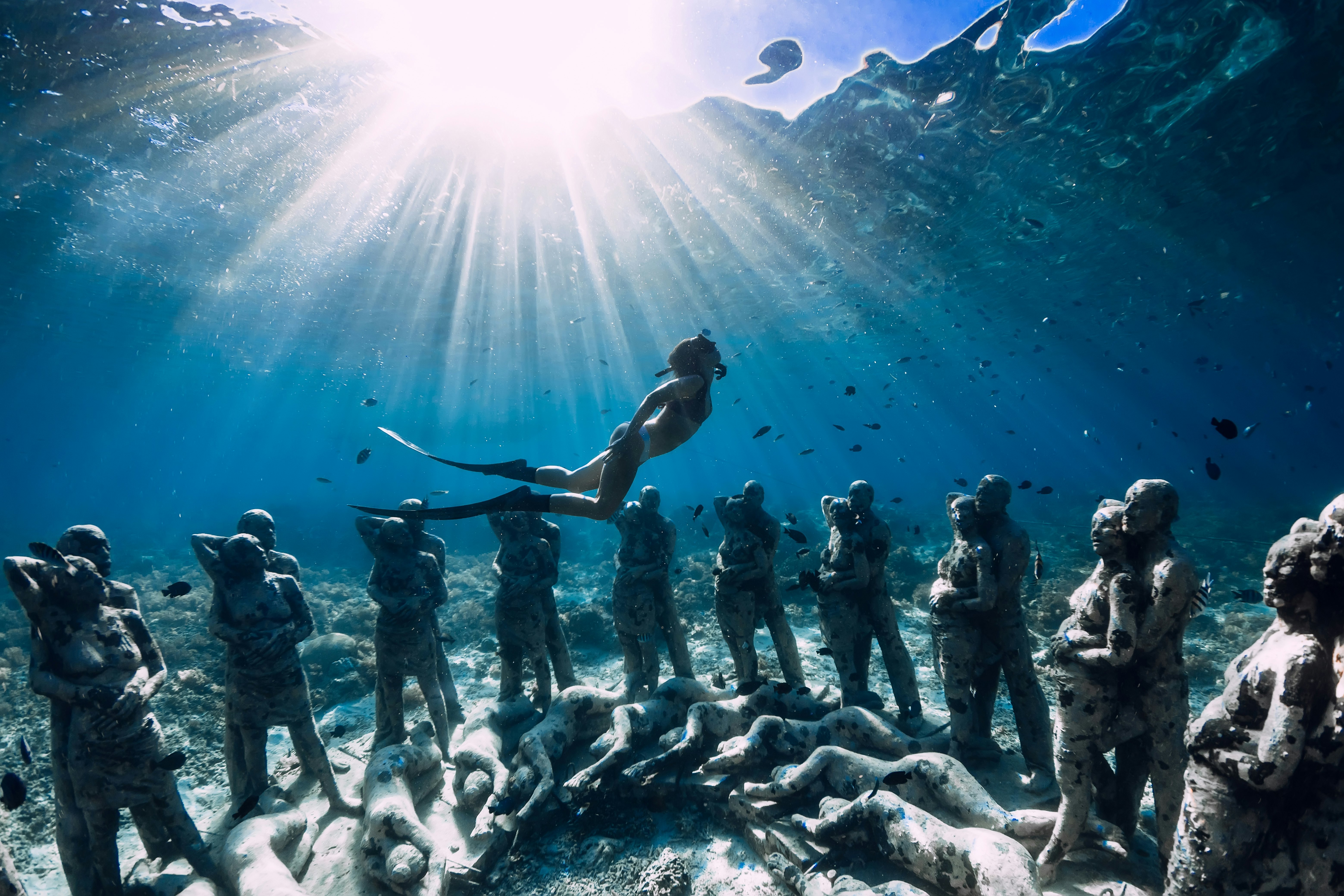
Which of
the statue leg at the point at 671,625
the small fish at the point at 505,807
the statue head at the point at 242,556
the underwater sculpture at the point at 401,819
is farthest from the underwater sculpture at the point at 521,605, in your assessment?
the statue head at the point at 242,556

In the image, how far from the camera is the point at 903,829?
3623 mm

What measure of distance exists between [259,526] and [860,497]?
7417 millimetres

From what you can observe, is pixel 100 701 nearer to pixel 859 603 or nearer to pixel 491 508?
pixel 491 508

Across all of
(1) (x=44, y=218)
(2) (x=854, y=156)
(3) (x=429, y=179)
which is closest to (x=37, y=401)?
(1) (x=44, y=218)

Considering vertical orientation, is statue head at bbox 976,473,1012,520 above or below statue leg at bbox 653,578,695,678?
above

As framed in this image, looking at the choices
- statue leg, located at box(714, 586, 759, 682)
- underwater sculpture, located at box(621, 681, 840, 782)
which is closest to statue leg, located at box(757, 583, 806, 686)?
statue leg, located at box(714, 586, 759, 682)

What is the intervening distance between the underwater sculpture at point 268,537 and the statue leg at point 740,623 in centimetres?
537

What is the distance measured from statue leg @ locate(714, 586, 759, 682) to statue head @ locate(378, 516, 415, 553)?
14.0ft

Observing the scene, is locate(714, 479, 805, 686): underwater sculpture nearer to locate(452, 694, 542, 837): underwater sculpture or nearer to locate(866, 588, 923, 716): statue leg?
locate(866, 588, 923, 716): statue leg

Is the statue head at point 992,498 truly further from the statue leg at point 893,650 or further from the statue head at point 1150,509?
the statue leg at point 893,650

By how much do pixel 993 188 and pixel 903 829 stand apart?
18.9 m

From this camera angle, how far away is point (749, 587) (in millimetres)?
7148

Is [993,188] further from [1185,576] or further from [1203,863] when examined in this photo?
A: [1203,863]

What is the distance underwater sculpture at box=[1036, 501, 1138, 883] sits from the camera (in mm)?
3473
